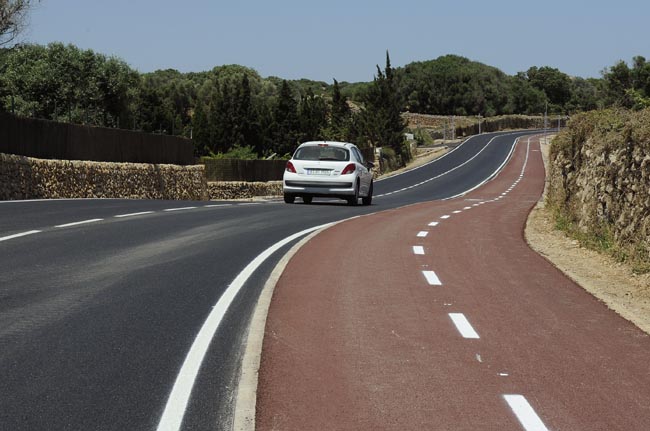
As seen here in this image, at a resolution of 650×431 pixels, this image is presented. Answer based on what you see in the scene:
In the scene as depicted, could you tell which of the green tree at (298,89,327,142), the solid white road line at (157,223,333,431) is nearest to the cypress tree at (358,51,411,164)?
the green tree at (298,89,327,142)

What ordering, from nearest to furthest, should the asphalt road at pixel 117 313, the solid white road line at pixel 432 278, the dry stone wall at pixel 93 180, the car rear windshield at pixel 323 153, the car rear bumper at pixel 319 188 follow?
1. the asphalt road at pixel 117 313
2. the solid white road line at pixel 432 278
3. the dry stone wall at pixel 93 180
4. the car rear bumper at pixel 319 188
5. the car rear windshield at pixel 323 153

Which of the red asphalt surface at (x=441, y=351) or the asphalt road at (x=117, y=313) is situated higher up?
the asphalt road at (x=117, y=313)

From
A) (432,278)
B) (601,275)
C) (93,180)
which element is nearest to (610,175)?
(601,275)

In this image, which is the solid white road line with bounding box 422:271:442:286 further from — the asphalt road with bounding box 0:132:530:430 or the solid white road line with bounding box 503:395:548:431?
the solid white road line with bounding box 503:395:548:431

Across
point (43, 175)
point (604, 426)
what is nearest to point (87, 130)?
point (43, 175)

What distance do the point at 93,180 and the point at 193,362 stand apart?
82.8ft

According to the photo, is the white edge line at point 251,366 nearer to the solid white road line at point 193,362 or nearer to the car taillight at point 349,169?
the solid white road line at point 193,362

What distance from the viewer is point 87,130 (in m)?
31.3

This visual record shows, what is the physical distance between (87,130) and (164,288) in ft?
75.8

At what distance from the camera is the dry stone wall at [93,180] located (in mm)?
24625

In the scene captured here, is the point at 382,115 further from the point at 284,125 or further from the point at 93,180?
the point at 93,180

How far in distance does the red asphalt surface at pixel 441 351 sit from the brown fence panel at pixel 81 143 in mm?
16263

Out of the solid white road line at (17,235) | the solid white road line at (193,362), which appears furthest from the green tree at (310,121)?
the solid white road line at (193,362)

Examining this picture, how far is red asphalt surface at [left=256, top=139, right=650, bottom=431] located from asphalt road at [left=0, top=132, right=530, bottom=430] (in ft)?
1.58
